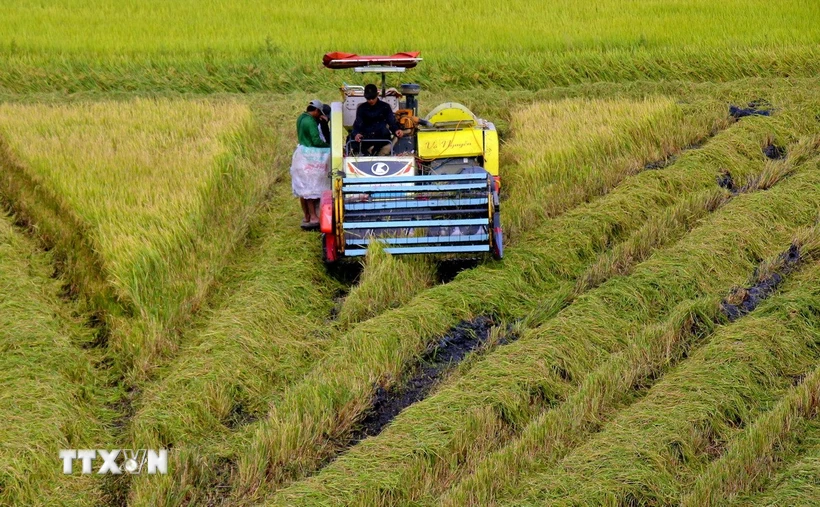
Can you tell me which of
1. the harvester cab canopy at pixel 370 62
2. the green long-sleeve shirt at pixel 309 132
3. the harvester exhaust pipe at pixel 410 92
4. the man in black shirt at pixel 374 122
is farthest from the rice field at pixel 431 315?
the harvester cab canopy at pixel 370 62

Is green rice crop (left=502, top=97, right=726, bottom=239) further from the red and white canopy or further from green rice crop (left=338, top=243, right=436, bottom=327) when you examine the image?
the red and white canopy

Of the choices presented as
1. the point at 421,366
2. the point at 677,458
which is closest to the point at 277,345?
the point at 421,366

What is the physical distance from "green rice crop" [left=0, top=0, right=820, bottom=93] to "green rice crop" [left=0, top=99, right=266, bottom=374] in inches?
99.3

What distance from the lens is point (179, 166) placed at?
35.5 ft

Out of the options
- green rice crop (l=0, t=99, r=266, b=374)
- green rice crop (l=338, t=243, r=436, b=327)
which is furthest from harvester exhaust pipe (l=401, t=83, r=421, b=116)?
green rice crop (l=338, t=243, r=436, b=327)

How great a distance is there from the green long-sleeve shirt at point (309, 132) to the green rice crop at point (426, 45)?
602 cm

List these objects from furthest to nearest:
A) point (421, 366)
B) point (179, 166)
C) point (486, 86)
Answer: point (486, 86), point (179, 166), point (421, 366)

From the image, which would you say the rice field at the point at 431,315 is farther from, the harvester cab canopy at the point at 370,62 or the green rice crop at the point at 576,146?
the harvester cab canopy at the point at 370,62

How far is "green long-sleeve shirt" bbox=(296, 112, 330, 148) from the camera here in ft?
33.0

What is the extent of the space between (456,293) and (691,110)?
6.00 meters

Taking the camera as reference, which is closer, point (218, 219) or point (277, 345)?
point (277, 345)

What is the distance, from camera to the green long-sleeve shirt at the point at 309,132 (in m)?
10.1

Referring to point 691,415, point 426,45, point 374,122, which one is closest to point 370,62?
point 374,122

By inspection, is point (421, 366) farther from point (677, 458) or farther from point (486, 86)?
point (486, 86)
